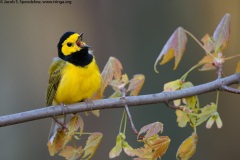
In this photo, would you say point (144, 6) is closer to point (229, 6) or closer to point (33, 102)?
point (229, 6)

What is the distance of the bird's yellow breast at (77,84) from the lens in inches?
102

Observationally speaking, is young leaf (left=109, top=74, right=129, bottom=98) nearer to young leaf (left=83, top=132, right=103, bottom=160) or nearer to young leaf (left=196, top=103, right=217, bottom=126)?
young leaf (left=83, top=132, right=103, bottom=160)

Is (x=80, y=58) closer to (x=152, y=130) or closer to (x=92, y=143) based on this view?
(x=92, y=143)

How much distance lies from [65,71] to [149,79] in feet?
5.21

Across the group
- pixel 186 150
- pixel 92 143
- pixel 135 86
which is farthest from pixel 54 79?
pixel 186 150

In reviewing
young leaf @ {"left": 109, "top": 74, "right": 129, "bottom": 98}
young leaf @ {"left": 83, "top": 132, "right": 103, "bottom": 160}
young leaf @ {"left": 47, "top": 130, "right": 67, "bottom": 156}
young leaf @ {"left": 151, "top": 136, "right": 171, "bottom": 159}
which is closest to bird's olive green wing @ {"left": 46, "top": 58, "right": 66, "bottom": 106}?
young leaf @ {"left": 47, "top": 130, "right": 67, "bottom": 156}

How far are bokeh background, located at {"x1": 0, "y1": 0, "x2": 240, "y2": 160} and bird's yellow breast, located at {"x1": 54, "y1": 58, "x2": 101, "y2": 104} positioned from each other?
1.61 m

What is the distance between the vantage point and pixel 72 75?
2.64m

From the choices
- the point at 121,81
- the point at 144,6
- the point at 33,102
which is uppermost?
the point at 144,6

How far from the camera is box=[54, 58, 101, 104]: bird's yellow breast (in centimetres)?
259

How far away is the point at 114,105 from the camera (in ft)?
6.73

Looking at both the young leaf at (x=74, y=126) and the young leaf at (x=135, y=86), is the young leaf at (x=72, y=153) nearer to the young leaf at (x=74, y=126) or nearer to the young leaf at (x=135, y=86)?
the young leaf at (x=74, y=126)

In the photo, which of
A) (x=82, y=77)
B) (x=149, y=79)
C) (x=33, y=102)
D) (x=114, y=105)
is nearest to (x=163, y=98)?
(x=114, y=105)

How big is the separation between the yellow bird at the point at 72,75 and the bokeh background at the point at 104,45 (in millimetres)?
1507
